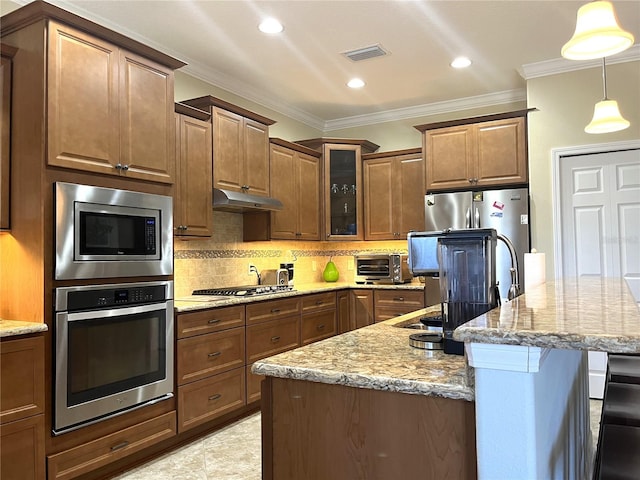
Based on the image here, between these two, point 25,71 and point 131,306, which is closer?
point 25,71

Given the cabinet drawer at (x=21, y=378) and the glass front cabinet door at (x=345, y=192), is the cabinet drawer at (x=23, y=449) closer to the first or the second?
the cabinet drawer at (x=21, y=378)

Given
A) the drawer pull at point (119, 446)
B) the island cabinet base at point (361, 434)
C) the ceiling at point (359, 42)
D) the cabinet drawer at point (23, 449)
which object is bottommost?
the drawer pull at point (119, 446)

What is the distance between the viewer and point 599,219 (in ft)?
13.7

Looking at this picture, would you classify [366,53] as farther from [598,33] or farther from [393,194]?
[598,33]

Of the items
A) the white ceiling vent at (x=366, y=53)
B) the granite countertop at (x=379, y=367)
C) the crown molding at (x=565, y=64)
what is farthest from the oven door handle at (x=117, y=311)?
the crown molding at (x=565, y=64)

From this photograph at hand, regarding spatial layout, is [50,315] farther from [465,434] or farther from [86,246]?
[465,434]

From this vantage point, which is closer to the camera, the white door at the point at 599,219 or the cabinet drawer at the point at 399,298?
the white door at the point at 599,219

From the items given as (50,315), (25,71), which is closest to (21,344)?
(50,315)

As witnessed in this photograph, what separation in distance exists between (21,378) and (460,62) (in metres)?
3.85

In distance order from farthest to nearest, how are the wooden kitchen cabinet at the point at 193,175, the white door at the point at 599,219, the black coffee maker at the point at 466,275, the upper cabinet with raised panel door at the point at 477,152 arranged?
the upper cabinet with raised panel door at the point at 477,152, the white door at the point at 599,219, the wooden kitchen cabinet at the point at 193,175, the black coffee maker at the point at 466,275

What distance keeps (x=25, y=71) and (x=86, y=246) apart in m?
0.95

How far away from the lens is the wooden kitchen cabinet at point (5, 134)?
2584mm

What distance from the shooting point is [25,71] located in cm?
259

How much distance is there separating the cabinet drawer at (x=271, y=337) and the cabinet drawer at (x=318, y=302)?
163mm
